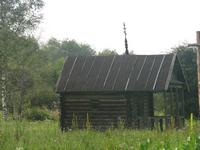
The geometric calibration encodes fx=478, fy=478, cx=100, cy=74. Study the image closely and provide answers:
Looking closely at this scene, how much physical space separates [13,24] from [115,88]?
35.9ft

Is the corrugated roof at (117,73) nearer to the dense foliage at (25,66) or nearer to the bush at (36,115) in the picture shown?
the dense foliage at (25,66)

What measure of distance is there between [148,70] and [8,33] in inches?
348

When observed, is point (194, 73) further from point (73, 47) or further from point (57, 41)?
point (57, 41)

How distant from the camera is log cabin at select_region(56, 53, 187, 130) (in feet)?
74.9

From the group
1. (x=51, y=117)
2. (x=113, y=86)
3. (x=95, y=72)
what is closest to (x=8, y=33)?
(x=95, y=72)

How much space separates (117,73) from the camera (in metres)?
24.0

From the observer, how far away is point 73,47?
113250 mm

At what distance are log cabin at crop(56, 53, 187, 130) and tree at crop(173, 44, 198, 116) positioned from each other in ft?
24.5

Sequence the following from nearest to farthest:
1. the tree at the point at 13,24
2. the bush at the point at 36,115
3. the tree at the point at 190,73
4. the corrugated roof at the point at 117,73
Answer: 1. the corrugated roof at the point at 117,73
2. the tree at the point at 13,24
3. the tree at the point at 190,73
4. the bush at the point at 36,115

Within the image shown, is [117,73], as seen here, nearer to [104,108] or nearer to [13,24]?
[104,108]

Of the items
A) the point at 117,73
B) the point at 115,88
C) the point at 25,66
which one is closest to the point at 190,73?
the point at 117,73

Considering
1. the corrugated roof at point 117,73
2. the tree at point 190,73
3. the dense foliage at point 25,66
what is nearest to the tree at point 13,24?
the dense foliage at point 25,66

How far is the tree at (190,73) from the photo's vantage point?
32500mm

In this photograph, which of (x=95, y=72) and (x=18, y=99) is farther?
(x=18, y=99)
